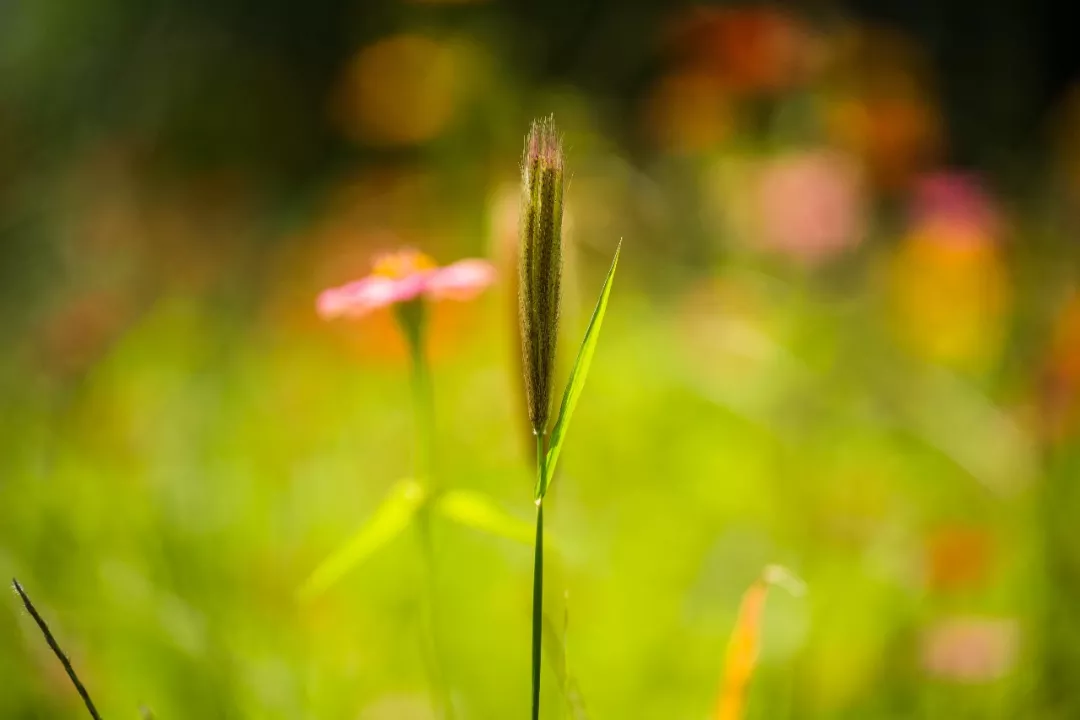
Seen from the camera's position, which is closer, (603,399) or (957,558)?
(957,558)

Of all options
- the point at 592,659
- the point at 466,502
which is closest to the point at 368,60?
the point at 592,659

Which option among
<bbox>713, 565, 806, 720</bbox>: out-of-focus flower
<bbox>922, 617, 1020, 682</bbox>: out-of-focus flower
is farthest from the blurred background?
<bbox>713, 565, 806, 720</bbox>: out-of-focus flower

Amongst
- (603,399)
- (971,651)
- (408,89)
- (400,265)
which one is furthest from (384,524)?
(408,89)

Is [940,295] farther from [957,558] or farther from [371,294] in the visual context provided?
[371,294]

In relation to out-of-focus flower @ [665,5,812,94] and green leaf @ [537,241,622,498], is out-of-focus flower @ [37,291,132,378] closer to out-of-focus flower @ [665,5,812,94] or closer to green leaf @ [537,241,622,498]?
green leaf @ [537,241,622,498]

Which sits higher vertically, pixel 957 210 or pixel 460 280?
pixel 957 210

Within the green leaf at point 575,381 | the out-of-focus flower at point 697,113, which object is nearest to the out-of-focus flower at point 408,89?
the out-of-focus flower at point 697,113

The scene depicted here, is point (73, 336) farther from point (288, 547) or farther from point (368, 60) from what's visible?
point (368, 60)
